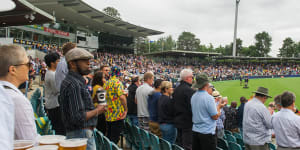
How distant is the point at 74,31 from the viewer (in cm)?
3656

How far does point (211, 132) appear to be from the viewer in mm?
3490

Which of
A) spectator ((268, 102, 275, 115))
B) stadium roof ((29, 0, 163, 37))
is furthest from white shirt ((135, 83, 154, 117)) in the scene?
stadium roof ((29, 0, 163, 37))

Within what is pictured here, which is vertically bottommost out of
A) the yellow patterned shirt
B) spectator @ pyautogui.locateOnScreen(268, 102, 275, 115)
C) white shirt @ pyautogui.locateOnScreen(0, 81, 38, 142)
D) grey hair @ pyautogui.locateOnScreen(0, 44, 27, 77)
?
spectator @ pyautogui.locateOnScreen(268, 102, 275, 115)

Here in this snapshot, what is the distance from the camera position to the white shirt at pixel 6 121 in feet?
2.71

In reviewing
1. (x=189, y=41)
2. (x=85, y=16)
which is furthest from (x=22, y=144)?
(x=189, y=41)

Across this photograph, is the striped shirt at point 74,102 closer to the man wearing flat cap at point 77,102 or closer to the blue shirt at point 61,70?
the man wearing flat cap at point 77,102

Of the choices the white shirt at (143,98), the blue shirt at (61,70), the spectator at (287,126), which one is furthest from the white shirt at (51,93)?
the spectator at (287,126)

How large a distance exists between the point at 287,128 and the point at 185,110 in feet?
5.39

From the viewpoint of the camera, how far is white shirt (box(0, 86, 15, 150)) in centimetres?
83

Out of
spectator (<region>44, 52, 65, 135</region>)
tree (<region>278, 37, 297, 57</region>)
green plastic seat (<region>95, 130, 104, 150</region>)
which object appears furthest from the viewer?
tree (<region>278, 37, 297, 57</region>)

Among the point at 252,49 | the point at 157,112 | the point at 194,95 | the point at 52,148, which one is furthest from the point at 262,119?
the point at 252,49

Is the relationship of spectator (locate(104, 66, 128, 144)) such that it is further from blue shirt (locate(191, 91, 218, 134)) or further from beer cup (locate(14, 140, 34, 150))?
beer cup (locate(14, 140, 34, 150))

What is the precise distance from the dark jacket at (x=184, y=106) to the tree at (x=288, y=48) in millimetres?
91668

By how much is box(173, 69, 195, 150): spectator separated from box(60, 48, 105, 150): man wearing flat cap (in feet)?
6.44
